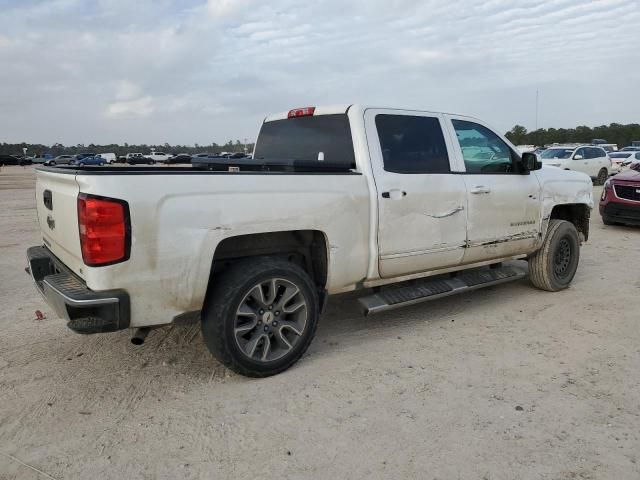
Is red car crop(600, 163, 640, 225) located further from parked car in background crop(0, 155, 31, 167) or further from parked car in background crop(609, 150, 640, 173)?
parked car in background crop(0, 155, 31, 167)

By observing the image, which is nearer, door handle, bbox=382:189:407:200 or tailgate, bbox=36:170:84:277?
tailgate, bbox=36:170:84:277

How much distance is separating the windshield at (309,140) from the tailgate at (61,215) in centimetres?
148

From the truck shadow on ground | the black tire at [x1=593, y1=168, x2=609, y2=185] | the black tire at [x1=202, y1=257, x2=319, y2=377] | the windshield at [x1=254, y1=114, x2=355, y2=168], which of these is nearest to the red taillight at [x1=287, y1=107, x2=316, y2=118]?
the windshield at [x1=254, y1=114, x2=355, y2=168]

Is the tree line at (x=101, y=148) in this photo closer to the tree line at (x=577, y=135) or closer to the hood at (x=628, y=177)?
the tree line at (x=577, y=135)

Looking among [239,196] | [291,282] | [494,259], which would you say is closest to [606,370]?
[494,259]

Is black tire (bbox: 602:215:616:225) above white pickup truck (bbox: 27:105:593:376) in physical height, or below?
below

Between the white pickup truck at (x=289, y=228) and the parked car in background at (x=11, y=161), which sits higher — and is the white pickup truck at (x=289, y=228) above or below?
below

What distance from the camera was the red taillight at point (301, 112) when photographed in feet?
15.1

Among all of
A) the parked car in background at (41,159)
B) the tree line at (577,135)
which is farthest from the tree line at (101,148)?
the tree line at (577,135)

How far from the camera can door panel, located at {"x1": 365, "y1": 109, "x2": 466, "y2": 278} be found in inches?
161

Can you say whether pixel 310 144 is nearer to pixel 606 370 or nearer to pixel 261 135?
pixel 261 135

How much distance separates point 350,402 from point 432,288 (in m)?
1.67

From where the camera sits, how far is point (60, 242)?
11.4ft

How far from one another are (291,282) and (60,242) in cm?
161
